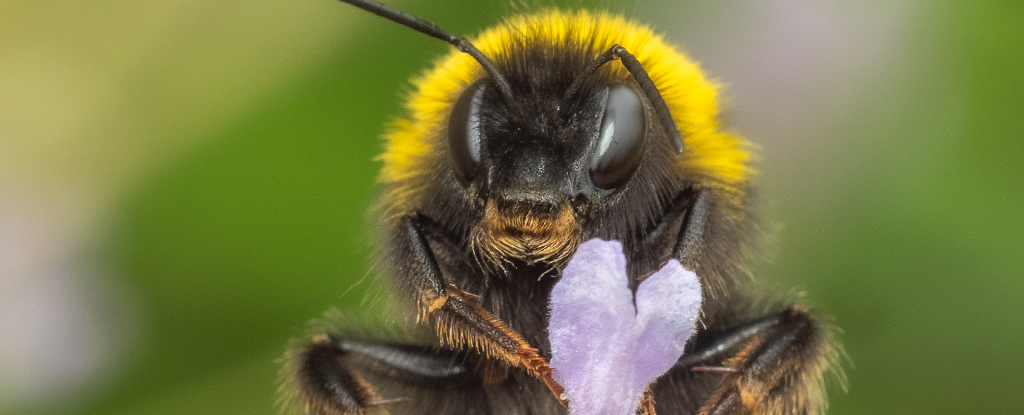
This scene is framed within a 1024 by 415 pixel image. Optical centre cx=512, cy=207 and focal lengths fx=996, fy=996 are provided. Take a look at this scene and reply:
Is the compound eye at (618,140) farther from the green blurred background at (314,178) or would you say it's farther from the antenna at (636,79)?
the green blurred background at (314,178)

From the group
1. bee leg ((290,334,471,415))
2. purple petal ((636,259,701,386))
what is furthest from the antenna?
bee leg ((290,334,471,415))

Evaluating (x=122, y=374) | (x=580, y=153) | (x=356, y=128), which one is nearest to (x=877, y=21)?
(x=356, y=128)

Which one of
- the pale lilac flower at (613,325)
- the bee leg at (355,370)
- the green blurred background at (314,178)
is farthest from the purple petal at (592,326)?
the green blurred background at (314,178)

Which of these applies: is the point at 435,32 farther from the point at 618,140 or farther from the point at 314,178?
the point at 314,178

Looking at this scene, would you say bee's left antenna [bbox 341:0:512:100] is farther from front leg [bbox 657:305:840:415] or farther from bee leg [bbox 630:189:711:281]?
front leg [bbox 657:305:840:415]

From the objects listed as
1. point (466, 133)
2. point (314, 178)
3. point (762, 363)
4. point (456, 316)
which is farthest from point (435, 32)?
point (314, 178)
